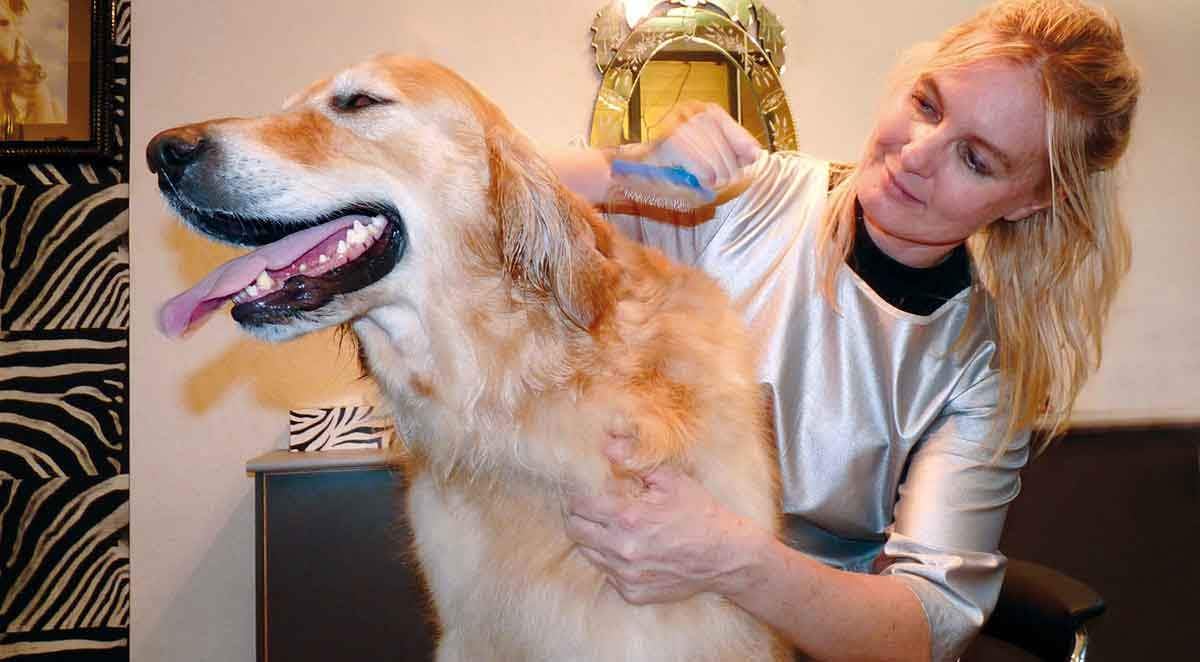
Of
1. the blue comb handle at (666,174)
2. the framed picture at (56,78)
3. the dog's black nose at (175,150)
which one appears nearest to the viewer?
the dog's black nose at (175,150)

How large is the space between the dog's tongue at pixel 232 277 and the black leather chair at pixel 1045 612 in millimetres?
1264

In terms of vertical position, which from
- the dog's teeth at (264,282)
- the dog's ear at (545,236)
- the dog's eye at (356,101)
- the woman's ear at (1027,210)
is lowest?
the dog's teeth at (264,282)

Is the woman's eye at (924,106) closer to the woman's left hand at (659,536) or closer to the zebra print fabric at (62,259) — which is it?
the woman's left hand at (659,536)

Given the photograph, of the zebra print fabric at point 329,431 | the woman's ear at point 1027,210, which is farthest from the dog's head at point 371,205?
the zebra print fabric at point 329,431

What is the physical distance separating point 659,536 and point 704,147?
486mm

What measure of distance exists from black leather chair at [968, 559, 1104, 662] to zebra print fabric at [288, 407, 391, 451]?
150 cm

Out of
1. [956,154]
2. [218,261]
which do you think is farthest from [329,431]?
[956,154]

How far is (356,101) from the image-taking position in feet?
3.43

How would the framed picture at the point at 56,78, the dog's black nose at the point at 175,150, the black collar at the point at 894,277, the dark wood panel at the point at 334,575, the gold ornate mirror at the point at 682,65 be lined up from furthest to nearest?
the gold ornate mirror at the point at 682,65 → the framed picture at the point at 56,78 → the dark wood panel at the point at 334,575 → the black collar at the point at 894,277 → the dog's black nose at the point at 175,150

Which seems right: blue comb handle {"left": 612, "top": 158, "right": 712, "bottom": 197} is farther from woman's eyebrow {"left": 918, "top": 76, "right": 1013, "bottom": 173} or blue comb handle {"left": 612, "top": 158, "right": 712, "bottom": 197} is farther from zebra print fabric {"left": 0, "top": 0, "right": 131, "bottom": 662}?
zebra print fabric {"left": 0, "top": 0, "right": 131, "bottom": 662}

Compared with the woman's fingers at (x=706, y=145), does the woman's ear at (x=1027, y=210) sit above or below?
below

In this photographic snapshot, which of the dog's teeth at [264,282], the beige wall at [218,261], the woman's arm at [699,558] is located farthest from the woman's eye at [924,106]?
the beige wall at [218,261]

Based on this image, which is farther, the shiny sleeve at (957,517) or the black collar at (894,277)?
the black collar at (894,277)

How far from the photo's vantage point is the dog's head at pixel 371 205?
926 mm
